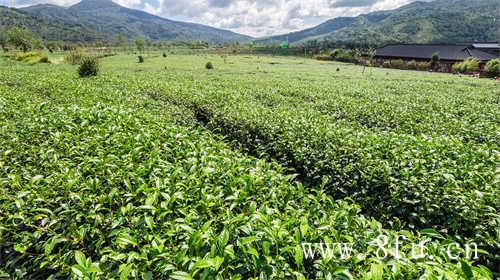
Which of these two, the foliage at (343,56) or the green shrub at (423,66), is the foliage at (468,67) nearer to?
the green shrub at (423,66)

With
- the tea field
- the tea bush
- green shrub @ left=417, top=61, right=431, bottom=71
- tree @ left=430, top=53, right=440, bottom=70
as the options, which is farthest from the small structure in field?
the tea bush

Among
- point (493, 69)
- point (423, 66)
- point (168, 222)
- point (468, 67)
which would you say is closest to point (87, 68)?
point (168, 222)

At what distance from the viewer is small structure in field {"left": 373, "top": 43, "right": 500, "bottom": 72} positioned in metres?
63.2

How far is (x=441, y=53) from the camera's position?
6781 centimetres

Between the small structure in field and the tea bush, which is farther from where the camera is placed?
the small structure in field

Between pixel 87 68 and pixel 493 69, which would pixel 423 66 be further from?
pixel 87 68

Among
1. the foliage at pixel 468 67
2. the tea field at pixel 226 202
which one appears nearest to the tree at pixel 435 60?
the foliage at pixel 468 67

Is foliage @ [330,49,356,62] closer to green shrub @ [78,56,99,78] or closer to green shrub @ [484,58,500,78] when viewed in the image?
green shrub @ [484,58,500,78]

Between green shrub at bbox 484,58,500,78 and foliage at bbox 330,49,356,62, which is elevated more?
foliage at bbox 330,49,356,62

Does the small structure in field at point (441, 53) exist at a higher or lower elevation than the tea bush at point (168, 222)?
higher

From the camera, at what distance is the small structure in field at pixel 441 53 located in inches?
2489

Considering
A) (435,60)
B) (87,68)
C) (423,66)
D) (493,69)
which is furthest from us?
(435,60)

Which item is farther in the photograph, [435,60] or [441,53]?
[441,53]

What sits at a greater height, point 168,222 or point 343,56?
point 343,56
